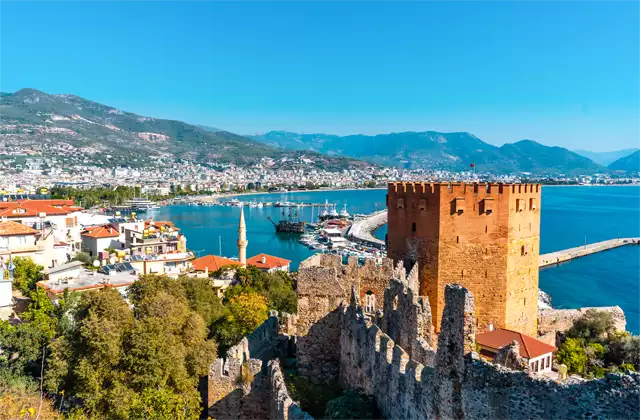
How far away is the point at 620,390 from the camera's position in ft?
14.1

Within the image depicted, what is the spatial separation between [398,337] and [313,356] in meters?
2.76

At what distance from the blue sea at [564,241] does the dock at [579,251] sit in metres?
1.25

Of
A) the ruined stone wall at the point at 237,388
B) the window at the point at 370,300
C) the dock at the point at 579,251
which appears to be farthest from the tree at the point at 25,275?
the dock at the point at 579,251

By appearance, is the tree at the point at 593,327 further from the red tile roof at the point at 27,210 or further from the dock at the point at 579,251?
the dock at the point at 579,251

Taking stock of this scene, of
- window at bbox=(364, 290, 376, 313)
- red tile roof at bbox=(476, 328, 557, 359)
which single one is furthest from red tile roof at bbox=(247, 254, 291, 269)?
red tile roof at bbox=(476, 328, 557, 359)

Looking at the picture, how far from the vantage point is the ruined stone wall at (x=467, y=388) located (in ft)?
14.6

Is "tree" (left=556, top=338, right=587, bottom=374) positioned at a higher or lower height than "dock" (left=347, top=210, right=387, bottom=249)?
higher

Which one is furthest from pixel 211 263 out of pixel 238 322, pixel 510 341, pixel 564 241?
pixel 564 241

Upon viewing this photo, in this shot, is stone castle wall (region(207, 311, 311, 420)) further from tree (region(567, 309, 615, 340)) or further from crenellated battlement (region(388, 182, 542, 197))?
tree (region(567, 309, 615, 340))

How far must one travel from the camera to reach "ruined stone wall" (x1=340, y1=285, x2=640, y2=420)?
4.45 metres

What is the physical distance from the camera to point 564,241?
8306cm

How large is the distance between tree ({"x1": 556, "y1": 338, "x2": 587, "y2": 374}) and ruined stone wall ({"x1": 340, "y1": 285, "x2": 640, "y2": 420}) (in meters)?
10.2

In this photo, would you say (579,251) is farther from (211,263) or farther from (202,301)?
(202,301)

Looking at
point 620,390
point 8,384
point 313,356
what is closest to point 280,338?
point 313,356
